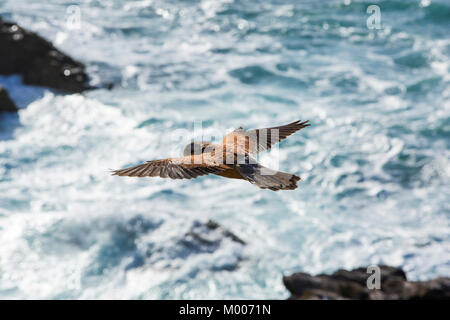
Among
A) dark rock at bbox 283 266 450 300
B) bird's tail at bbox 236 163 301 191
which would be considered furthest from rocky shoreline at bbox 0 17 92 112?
bird's tail at bbox 236 163 301 191

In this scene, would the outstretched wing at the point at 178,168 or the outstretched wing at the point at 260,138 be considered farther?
the outstretched wing at the point at 260,138

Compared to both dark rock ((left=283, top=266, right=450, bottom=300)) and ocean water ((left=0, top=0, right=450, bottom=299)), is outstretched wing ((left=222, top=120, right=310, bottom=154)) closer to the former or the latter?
dark rock ((left=283, top=266, right=450, bottom=300))

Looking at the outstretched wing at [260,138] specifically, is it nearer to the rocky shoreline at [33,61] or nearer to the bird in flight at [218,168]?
the bird in flight at [218,168]

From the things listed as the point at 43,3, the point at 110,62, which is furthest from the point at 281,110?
the point at 43,3

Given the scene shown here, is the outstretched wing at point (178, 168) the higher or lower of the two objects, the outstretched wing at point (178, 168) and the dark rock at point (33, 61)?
the lower

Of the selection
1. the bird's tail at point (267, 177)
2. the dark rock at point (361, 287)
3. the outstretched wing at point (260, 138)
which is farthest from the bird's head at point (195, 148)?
the dark rock at point (361, 287)

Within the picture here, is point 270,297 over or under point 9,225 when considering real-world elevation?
under
